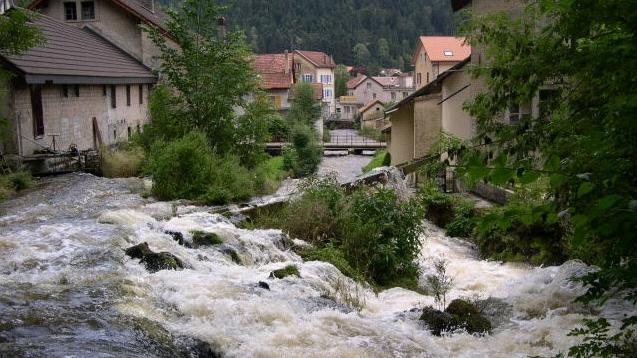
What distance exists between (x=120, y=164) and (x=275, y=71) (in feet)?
143

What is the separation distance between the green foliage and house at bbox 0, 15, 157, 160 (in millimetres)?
8617

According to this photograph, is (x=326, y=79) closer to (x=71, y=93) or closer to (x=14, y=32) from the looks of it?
(x=71, y=93)

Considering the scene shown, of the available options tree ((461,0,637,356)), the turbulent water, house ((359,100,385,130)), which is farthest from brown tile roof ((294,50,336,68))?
tree ((461,0,637,356))

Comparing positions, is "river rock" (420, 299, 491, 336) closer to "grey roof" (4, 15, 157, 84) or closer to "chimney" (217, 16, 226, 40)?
"grey roof" (4, 15, 157, 84)

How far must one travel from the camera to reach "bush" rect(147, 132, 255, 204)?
1641 centimetres

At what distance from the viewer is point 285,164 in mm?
37344

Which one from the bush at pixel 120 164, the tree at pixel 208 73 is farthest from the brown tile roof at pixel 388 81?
the bush at pixel 120 164

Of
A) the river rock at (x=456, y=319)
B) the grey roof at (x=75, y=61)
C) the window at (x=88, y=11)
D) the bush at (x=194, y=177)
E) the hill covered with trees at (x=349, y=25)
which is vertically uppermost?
the hill covered with trees at (x=349, y=25)

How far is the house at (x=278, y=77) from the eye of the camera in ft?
202

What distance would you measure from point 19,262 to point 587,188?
8463 mm

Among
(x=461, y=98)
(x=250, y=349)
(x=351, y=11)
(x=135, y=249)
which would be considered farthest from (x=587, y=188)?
(x=351, y=11)

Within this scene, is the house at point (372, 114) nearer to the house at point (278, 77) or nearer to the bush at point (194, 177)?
the house at point (278, 77)

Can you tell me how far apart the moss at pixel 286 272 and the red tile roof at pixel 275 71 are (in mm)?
51507

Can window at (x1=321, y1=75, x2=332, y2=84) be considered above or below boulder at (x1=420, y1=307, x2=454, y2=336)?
above
